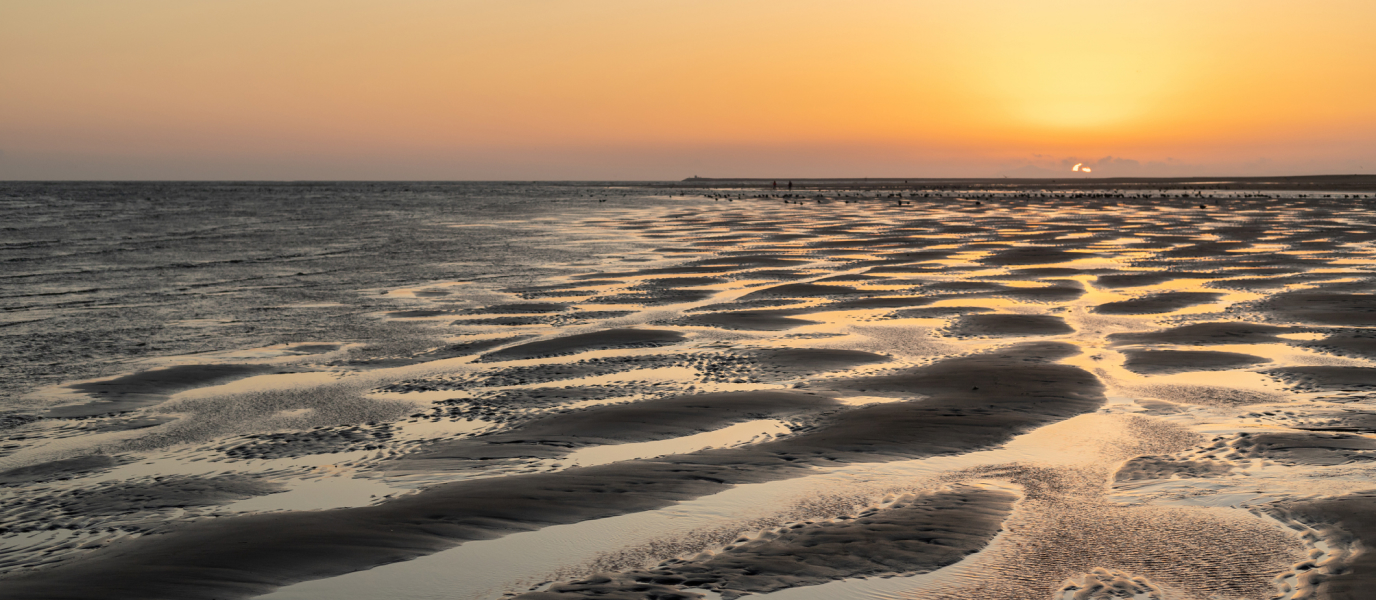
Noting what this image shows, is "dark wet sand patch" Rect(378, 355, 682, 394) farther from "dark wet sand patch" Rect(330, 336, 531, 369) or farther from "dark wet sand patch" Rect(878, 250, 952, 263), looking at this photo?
"dark wet sand patch" Rect(878, 250, 952, 263)

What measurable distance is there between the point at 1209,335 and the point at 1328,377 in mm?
3289

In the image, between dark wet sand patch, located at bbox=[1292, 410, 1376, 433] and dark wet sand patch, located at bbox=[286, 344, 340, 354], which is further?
dark wet sand patch, located at bbox=[286, 344, 340, 354]

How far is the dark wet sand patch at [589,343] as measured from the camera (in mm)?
13719

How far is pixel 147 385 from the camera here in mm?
11719

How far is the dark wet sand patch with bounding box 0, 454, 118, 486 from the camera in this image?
7.97 meters

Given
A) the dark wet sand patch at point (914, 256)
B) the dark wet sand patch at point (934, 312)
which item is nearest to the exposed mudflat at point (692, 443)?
the dark wet sand patch at point (934, 312)

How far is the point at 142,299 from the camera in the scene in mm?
20219

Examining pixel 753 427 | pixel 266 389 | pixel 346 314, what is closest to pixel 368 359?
pixel 266 389

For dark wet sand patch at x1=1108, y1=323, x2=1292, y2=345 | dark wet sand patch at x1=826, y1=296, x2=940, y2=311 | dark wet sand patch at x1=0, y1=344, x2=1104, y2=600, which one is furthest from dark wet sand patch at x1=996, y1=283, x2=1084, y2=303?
dark wet sand patch at x1=0, y1=344, x2=1104, y2=600

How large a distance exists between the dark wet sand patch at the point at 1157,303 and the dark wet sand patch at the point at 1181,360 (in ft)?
14.6

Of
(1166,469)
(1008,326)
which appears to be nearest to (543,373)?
(1166,469)

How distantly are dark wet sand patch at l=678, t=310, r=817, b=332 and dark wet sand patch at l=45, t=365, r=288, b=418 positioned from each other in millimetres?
7096

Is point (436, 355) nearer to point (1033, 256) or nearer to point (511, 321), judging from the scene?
point (511, 321)

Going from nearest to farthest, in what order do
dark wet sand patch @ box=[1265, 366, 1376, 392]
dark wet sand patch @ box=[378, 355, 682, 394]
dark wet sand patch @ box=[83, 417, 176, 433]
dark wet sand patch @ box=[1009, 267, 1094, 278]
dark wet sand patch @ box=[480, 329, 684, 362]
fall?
dark wet sand patch @ box=[83, 417, 176, 433], dark wet sand patch @ box=[1265, 366, 1376, 392], dark wet sand patch @ box=[378, 355, 682, 394], dark wet sand patch @ box=[480, 329, 684, 362], dark wet sand patch @ box=[1009, 267, 1094, 278]
